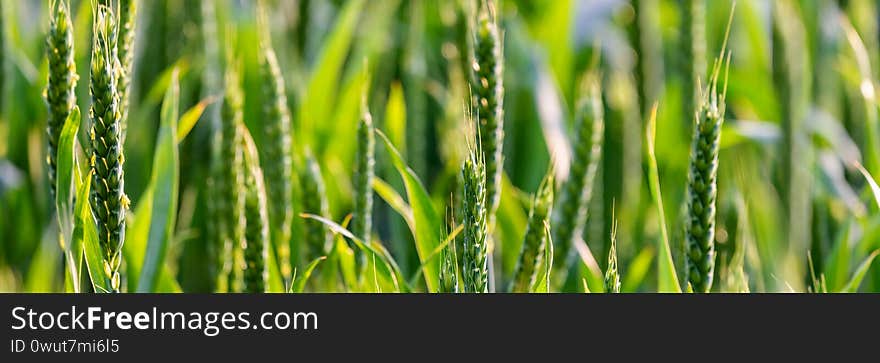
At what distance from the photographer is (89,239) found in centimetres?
76

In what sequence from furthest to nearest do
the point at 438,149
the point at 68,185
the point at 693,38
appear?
the point at 438,149, the point at 693,38, the point at 68,185

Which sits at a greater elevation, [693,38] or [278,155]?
[693,38]

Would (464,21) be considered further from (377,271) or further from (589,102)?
(377,271)

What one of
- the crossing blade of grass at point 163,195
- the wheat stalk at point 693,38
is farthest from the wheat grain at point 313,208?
the wheat stalk at point 693,38

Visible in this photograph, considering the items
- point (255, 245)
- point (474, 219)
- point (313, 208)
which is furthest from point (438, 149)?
point (474, 219)

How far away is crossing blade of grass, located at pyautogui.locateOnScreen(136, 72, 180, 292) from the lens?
2.91 ft

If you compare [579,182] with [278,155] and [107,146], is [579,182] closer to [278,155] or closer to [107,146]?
[278,155]

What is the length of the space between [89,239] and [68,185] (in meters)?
0.05

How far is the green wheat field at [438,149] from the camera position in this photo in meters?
0.78

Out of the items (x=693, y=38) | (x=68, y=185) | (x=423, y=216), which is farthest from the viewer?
(x=693, y=38)

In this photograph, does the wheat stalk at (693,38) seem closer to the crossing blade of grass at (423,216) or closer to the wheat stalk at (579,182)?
the wheat stalk at (579,182)
